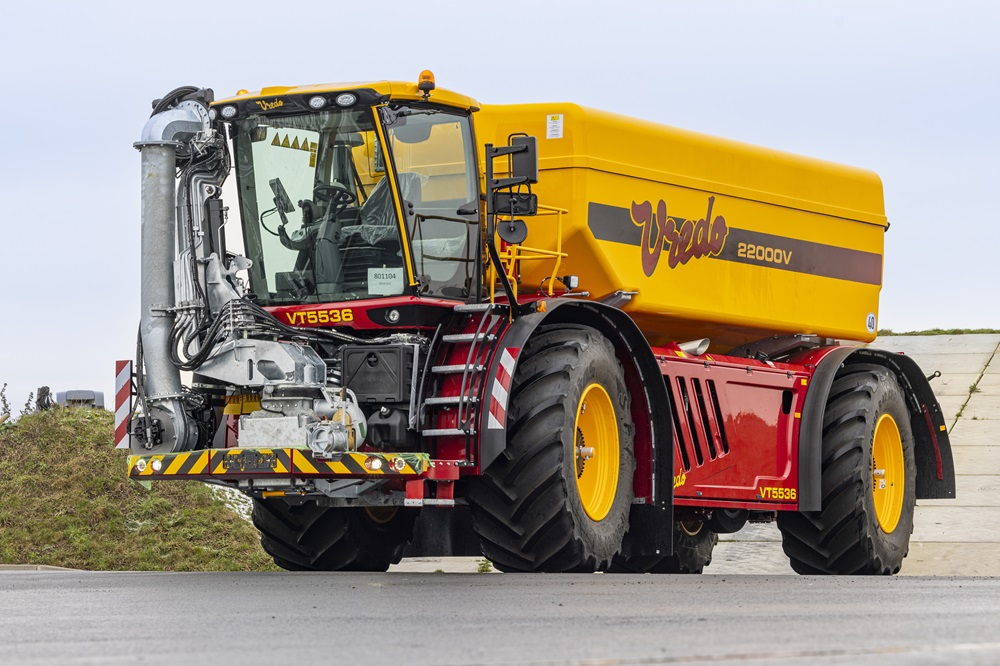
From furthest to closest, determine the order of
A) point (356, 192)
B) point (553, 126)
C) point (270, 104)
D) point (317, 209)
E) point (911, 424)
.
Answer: point (911, 424) → point (553, 126) → point (270, 104) → point (317, 209) → point (356, 192)

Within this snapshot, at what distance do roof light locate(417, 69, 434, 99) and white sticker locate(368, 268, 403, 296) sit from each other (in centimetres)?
130

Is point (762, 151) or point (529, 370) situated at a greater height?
point (762, 151)

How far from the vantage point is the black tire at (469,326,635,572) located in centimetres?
1159

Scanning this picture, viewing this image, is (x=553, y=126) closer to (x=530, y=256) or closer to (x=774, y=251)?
(x=530, y=256)

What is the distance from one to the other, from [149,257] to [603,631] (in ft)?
21.7

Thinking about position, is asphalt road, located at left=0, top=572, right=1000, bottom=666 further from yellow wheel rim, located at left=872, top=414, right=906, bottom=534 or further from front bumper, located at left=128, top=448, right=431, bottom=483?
yellow wheel rim, located at left=872, top=414, right=906, bottom=534

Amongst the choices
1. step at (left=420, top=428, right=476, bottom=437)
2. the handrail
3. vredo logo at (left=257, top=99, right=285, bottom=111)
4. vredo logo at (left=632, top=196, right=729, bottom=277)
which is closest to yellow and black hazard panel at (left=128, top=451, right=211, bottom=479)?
step at (left=420, top=428, right=476, bottom=437)

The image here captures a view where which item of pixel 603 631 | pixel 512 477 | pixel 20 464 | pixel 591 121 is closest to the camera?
pixel 603 631

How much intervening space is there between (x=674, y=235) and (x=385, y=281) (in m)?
3.11

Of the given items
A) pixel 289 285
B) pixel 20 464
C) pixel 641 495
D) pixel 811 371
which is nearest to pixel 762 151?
pixel 811 371

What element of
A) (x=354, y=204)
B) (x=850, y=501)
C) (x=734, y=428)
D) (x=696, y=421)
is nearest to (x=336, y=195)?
(x=354, y=204)

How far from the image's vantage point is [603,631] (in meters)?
6.91

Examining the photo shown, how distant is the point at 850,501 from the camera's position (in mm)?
15562

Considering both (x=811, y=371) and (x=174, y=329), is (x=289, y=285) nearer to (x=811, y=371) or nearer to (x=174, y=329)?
(x=174, y=329)
